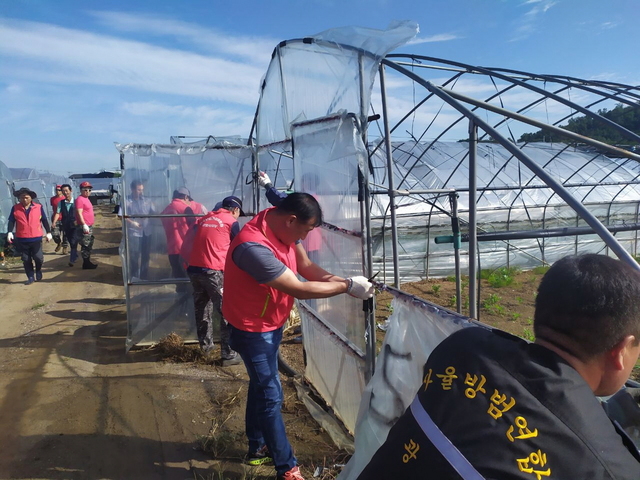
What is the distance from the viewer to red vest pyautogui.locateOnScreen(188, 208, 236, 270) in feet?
15.6

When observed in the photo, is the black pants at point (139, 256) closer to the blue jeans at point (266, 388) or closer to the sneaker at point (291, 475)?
the blue jeans at point (266, 388)

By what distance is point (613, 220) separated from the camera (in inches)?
469

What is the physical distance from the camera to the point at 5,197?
1319cm

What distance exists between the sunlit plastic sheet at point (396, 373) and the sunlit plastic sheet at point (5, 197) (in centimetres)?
1381

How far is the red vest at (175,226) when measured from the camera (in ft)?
18.0

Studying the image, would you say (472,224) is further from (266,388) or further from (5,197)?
(5,197)

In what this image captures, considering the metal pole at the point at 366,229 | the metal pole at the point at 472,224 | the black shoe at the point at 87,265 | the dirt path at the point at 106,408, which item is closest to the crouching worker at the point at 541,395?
the metal pole at the point at 472,224

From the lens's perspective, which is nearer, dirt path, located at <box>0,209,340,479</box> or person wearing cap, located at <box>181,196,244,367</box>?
dirt path, located at <box>0,209,340,479</box>

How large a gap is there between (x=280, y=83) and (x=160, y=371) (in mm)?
3149

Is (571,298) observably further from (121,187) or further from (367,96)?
(121,187)

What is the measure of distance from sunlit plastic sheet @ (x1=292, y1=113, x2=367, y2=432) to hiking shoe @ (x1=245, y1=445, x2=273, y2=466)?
2.03 ft

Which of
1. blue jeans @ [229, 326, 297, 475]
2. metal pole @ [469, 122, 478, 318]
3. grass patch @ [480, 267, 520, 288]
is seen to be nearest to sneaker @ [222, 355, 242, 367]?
blue jeans @ [229, 326, 297, 475]

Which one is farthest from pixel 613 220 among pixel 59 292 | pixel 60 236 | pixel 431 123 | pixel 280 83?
pixel 60 236

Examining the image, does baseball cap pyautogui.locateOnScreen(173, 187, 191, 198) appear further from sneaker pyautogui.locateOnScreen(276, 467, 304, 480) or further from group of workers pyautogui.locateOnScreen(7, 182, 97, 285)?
group of workers pyautogui.locateOnScreen(7, 182, 97, 285)
